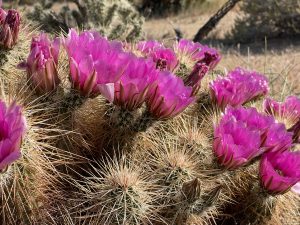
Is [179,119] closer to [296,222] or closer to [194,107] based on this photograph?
[194,107]

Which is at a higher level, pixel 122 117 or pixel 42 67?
pixel 42 67

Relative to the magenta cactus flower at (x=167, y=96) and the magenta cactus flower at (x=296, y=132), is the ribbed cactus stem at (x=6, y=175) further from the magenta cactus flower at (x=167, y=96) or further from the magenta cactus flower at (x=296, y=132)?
the magenta cactus flower at (x=296, y=132)

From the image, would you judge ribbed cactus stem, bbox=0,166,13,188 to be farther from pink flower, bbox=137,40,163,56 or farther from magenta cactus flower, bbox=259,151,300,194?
pink flower, bbox=137,40,163,56

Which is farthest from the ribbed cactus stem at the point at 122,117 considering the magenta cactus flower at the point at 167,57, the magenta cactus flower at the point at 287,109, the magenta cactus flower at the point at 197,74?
the magenta cactus flower at the point at 287,109

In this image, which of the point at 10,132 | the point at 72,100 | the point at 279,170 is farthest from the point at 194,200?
the point at 10,132

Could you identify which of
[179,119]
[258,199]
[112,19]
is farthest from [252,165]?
[112,19]

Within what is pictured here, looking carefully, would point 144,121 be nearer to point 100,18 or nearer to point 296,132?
point 296,132
